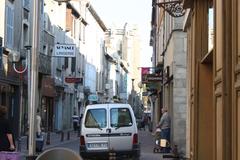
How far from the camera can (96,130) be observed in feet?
60.4

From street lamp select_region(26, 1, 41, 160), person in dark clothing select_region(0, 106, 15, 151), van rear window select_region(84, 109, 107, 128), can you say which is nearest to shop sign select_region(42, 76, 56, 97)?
van rear window select_region(84, 109, 107, 128)

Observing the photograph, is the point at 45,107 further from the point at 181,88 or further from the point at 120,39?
the point at 120,39

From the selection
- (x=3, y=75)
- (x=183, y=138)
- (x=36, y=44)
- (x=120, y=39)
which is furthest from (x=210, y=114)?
(x=120, y=39)

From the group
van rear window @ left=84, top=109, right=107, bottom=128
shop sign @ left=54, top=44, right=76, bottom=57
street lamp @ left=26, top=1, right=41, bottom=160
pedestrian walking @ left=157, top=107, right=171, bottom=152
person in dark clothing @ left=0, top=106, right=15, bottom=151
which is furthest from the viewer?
shop sign @ left=54, top=44, right=76, bottom=57

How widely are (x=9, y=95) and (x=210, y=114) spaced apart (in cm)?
2221

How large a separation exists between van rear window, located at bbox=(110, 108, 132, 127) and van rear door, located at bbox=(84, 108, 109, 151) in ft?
0.75

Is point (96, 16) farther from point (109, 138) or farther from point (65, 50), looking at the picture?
point (109, 138)

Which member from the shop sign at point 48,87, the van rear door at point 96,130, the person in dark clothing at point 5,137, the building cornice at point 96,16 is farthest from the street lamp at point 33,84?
the building cornice at point 96,16

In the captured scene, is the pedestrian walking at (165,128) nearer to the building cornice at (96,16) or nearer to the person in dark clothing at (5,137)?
the person in dark clothing at (5,137)

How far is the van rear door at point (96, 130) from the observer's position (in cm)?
1830

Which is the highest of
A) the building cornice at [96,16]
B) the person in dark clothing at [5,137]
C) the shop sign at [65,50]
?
the building cornice at [96,16]

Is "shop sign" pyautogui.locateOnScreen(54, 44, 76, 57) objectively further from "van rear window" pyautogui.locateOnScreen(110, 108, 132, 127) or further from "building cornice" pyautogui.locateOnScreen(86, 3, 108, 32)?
"building cornice" pyautogui.locateOnScreen(86, 3, 108, 32)

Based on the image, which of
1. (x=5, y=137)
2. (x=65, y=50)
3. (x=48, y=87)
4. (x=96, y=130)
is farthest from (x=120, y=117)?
(x=48, y=87)

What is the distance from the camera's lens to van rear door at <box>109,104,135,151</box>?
720 inches
